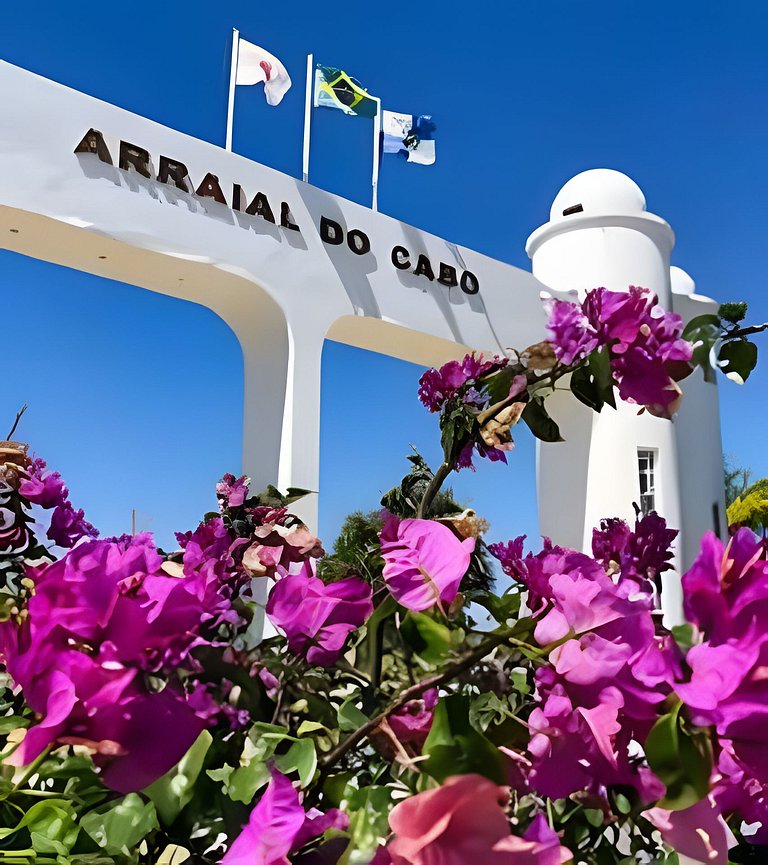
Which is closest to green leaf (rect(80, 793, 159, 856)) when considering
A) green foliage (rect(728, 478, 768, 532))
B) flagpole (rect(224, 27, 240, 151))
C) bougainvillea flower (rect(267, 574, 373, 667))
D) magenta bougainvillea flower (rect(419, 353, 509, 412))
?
bougainvillea flower (rect(267, 574, 373, 667))

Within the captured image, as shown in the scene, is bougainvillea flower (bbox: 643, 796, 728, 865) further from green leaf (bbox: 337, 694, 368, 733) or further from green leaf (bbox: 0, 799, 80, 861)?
green leaf (bbox: 0, 799, 80, 861)

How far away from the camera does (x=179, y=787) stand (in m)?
0.40

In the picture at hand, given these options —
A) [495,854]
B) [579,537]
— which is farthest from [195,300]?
[495,854]

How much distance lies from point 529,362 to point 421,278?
5988mm

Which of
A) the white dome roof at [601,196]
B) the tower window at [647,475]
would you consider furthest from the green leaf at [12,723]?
the white dome roof at [601,196]

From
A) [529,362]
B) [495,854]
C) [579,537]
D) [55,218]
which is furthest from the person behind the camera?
[579,537]

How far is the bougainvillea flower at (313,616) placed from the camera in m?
0.48

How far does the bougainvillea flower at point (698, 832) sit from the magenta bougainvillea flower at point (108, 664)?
229 millimetres

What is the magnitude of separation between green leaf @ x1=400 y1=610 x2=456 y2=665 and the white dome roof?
8.75 meters

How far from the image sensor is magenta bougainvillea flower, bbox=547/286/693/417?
2.15 feet

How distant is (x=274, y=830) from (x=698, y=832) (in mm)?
191

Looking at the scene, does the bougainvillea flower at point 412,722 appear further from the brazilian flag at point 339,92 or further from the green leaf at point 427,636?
the brazilian flag at point 339,92

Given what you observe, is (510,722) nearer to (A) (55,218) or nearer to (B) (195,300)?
(A) (55,218)

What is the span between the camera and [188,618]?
42 cm
